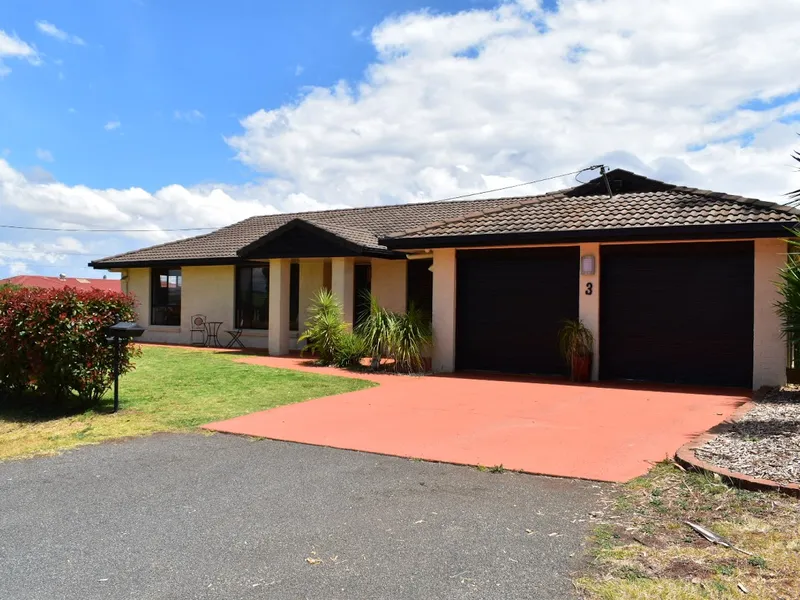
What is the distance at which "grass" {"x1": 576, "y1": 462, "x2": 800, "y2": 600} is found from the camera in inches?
138

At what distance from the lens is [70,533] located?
4492 mm

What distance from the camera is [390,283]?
17.8 meters

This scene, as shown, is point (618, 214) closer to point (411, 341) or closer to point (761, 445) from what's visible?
point (411, 341)

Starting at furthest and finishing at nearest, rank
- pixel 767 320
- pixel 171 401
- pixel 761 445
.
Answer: pixel 767 320 < pixel 171 401 < pixel 761 445

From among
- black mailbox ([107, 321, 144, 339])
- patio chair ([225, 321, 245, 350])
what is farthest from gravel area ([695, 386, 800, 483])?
patio chair ([225, 321, 245, 350])

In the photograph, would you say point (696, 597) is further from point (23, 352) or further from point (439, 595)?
point (23, 352)

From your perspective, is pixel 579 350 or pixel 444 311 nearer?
pixel 579 350

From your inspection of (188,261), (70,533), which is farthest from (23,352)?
(188,261)

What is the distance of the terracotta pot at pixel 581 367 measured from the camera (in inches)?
495

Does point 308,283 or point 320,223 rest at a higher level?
point 320,223

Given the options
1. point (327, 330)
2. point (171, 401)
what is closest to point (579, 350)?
point (327, 330)

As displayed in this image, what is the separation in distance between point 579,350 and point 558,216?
2.89 m

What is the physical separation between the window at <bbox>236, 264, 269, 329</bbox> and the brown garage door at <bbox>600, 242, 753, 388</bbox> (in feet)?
36.2

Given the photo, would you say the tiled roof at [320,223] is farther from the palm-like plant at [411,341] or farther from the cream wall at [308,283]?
the palm-like plant at [411,341]
